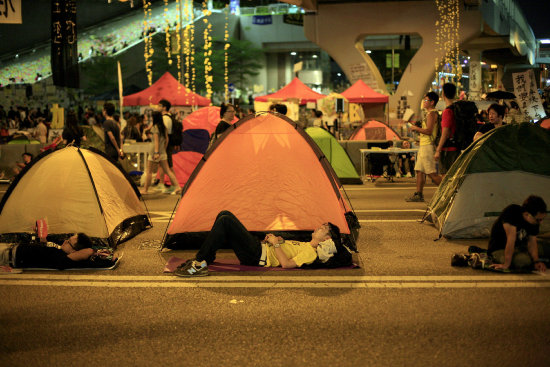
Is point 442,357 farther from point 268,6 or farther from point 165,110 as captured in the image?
point 268,6

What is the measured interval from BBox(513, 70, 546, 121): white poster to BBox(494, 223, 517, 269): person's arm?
38.6 ft

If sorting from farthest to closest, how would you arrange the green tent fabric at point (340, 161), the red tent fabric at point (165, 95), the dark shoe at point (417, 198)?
the red tent fabric at point (165, 95) → the green tent fabric at point (340, 161) → the dark shoe at point (417, 198)

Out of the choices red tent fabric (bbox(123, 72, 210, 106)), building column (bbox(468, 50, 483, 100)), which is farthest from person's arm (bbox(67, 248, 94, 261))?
building column (bbox(468, 50, 483, 100))

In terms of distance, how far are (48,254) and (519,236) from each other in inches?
203

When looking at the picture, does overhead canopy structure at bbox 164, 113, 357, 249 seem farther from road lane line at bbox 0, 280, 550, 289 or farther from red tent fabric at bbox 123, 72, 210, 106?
red tent fabric at bbox 123, 72, 210, 106

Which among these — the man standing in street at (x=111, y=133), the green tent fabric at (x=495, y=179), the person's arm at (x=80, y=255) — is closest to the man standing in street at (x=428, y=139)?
the green tent fabric at (x=495, y=179)

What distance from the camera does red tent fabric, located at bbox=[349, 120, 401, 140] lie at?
802 inches

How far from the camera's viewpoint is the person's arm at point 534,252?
6691mm

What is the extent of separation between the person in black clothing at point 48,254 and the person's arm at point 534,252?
4837 mm

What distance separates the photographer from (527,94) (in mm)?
17328

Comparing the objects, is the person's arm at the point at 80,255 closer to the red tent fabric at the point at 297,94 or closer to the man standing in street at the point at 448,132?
the man standing in street at the point at 448,132

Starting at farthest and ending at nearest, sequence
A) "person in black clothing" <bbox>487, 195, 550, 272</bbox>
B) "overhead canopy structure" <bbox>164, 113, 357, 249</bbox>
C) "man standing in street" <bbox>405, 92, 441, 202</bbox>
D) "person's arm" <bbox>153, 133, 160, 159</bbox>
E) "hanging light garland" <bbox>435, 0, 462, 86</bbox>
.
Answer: "hanging light garland" <bbox>435, 0, 462, 86</bbox>
"person's arm" <bbox>153, 133, 160, 159</bbox>
"man standing in street" <bbox>405, 92, 441, 202</bbox>
"overhead canopy structure" <bbox>164, 113, 357, 249</bbox>
"person in black clothing" <bbox>487, 195, 550, 272</bbox>

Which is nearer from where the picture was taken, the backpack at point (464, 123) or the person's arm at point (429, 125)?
the backpack at point (464, 123)

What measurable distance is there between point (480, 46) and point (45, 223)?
43.7 meters
